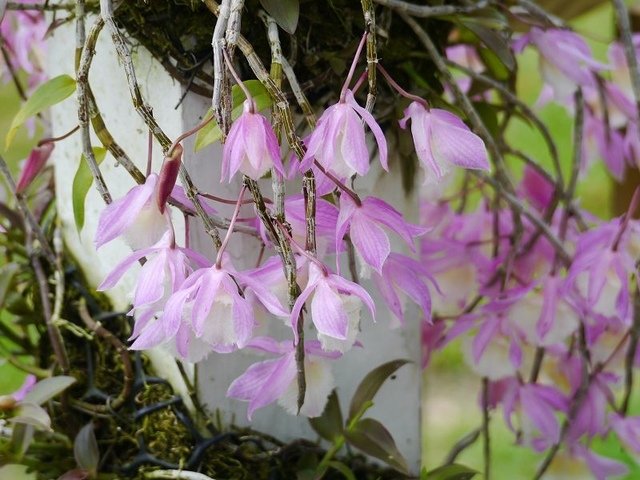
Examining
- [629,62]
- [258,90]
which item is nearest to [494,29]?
[629,62]

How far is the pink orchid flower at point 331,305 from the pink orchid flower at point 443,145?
86mm

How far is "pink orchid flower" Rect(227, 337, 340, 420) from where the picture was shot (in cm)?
61

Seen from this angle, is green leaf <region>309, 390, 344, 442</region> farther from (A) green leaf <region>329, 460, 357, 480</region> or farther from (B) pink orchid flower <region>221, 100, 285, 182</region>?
(B) pink orchid flower <region>221, 100, 285, 182</region>

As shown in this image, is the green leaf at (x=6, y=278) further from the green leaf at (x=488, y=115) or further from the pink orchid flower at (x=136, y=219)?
the green leaf at (x=488, y=115)

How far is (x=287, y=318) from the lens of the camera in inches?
21.8

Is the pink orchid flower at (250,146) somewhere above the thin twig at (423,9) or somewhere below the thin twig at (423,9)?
below

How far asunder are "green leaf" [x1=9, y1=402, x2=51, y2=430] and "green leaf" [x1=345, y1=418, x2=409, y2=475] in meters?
0.22

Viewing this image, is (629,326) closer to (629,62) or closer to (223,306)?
(629,62)

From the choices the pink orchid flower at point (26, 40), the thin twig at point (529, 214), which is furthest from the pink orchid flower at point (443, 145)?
the pink orchid flower at point (26, 40)

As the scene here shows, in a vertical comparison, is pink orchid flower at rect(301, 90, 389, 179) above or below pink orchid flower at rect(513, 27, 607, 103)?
above

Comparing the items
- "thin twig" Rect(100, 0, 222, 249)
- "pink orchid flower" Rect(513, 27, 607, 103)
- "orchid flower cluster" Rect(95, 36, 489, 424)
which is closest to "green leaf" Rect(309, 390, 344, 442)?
"orchid flower cluster" Rect(95, 36, 489, 424)

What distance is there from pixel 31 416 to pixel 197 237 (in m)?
0.17

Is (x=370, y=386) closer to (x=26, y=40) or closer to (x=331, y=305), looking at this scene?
(x=331, y=305)

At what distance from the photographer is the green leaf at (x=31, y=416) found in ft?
2.07
